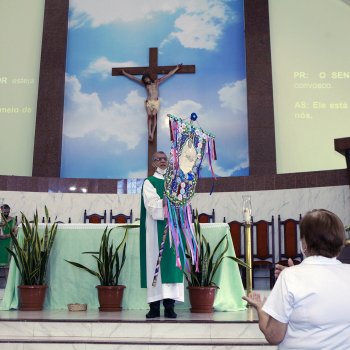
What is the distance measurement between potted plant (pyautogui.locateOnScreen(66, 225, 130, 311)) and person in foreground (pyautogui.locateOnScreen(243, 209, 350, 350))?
3.76m

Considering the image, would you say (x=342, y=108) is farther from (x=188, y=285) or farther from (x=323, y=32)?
(x=188, y=285)

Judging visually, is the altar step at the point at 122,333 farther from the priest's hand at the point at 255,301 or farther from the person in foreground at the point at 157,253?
the priest's hand at the point at 255,301

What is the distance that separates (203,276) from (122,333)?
1.35m

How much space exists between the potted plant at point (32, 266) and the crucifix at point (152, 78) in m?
5.26

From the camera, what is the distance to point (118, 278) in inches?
229

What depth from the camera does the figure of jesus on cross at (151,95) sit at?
11.0 metres

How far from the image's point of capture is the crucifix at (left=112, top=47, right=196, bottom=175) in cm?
1099

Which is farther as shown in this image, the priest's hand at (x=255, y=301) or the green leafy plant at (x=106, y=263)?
the green leafy plant at (x=106, y=263)

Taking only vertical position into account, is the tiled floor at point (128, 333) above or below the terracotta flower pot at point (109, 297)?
below

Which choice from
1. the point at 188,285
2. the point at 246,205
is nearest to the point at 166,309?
the point at 188,285

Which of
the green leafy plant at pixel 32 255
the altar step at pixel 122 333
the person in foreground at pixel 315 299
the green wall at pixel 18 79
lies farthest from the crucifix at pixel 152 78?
the person in foreground at pixel 315 299

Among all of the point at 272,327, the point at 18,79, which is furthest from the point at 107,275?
the point at 18,79

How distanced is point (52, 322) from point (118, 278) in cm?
137

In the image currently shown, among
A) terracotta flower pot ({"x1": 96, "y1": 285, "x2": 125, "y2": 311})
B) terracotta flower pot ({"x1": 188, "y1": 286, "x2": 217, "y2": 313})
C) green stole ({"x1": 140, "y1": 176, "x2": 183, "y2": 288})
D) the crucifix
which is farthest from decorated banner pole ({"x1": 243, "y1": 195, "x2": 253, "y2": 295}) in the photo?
the crucifix
